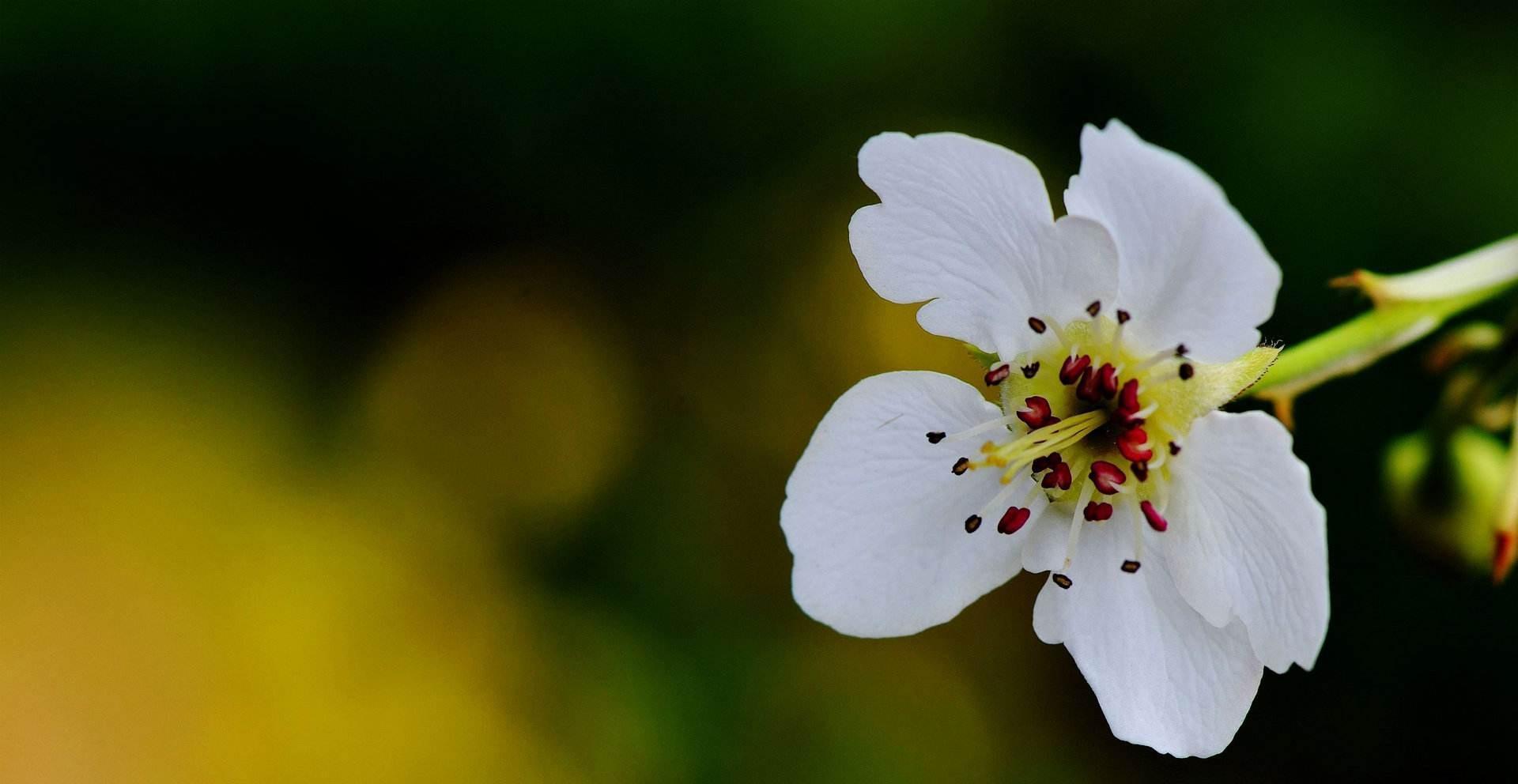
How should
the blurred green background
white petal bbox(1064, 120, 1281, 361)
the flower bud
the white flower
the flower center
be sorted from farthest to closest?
the blurred green background, the flower bud, the flower center, the white flower, white petal bbox(1064, 120, 1281, 361)

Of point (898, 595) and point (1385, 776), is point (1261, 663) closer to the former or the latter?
point (898, 595)

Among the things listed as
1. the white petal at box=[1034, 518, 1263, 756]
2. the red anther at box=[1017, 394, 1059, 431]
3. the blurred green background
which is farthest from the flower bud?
the blurred green background

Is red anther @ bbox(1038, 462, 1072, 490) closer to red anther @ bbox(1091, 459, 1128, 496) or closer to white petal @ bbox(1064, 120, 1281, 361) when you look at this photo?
red anther @ bbox(1091, 459, 1128, 496)

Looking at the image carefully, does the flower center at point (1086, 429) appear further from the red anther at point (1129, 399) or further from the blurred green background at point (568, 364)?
the blurred green background at point (568, 364)

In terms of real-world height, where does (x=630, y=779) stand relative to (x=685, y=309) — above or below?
below

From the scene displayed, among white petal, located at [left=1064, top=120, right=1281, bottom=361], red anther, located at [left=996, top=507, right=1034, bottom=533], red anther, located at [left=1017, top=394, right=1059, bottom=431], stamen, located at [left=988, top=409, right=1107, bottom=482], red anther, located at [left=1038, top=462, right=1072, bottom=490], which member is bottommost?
red anther, located at [left=996, top=507, right=1034, bottom=533]

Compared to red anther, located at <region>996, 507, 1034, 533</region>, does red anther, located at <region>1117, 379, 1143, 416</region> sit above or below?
above

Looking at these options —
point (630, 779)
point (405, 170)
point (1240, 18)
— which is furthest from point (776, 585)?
point (1240, 18)

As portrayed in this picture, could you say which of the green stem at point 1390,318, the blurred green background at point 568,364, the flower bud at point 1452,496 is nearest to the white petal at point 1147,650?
the green stem at point 1390,318
